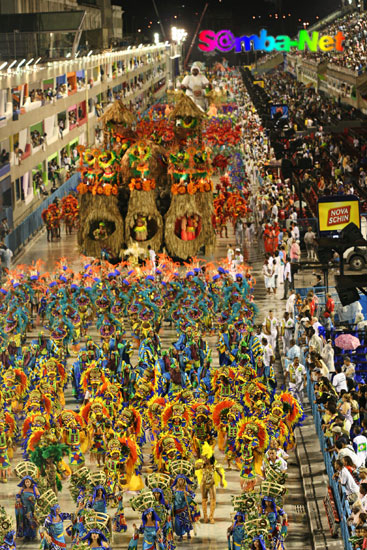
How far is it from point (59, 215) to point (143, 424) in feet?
68.6

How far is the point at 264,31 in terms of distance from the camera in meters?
146

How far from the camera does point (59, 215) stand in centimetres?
3888

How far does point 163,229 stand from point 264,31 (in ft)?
383

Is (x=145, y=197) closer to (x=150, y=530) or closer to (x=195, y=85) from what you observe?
(x=150, y=530)

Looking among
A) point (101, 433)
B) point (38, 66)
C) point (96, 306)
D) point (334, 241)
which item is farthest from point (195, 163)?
point (38, 66)

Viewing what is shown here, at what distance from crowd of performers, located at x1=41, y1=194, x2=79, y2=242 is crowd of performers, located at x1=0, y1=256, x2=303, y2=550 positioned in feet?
36.7

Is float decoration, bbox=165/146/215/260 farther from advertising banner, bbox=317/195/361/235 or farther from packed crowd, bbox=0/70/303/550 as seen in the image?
packed crowd, bbox=0/70/303/550

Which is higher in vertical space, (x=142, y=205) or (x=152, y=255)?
(x=142, y=205)

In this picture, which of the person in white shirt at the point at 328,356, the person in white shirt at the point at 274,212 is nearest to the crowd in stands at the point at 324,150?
the person in white shirt at the point at 274,212

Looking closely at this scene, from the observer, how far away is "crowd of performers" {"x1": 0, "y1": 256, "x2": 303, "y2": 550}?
587 inches

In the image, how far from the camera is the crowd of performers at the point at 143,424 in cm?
1491

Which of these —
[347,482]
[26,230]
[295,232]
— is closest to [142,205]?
[295,232]

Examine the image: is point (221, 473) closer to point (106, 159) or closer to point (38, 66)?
point (106, 159)

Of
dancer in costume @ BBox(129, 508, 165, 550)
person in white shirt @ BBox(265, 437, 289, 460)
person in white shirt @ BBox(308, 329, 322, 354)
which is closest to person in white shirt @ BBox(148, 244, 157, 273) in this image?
person in white shirt @ BBox(308, 329, 322, 354)
